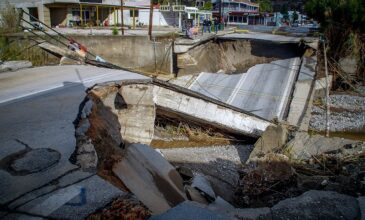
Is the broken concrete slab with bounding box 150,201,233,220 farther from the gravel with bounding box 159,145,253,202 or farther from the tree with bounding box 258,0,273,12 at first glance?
the tree with bounding box 258,0,273,12

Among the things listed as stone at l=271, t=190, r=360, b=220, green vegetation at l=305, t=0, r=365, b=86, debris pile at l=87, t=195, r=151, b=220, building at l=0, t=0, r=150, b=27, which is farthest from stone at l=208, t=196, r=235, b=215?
building at l=0, t=0, r=150, b=27

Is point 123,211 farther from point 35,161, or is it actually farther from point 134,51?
point 134,51

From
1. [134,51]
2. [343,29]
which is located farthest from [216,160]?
[343,29]

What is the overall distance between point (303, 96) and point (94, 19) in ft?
80.4

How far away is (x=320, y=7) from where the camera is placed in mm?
18562

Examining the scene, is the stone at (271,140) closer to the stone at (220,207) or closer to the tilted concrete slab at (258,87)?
the tilted concrete slab at (258,87)

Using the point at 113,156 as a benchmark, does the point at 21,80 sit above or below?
above

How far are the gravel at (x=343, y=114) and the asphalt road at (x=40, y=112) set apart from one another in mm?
8426

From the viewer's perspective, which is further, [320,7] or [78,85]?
[320,7]

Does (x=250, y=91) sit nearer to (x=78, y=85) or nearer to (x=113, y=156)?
(x=78, y=85)

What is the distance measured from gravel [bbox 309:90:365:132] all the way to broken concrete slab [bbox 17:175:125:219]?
11163 mm

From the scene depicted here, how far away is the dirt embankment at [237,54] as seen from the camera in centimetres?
1814

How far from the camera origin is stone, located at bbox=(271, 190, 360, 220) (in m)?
3.46

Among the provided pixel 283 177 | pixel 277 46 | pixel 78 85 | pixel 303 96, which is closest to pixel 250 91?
pixel 303 96
